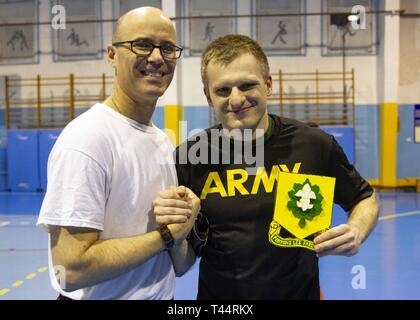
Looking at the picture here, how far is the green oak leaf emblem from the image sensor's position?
5.19 ft

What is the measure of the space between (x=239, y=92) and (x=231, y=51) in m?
0.18

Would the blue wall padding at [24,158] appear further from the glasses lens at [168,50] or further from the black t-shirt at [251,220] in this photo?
the glasses lens at [168,50]

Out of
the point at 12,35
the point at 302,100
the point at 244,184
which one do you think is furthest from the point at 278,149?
the point at 12,35

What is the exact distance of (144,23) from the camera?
4.97ft

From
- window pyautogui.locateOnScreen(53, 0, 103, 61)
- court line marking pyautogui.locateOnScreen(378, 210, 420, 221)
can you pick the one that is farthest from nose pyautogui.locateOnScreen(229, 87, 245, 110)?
window pyautogui.locateOnScreen(53, 0, 103, 61)

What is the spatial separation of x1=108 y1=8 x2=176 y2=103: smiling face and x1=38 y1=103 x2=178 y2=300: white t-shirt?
14 cm

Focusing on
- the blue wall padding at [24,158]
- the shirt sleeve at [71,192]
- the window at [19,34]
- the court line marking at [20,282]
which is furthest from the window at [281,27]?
the shirt sleeve at [71,192]

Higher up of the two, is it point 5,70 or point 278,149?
point 5,70

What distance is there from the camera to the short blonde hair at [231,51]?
169 cm

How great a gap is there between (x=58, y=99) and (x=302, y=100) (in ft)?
22.8

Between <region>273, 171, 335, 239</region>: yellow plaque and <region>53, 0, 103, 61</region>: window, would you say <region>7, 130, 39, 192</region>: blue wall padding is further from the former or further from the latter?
<region>273, 171, 335, 239</region>: yellow plaque

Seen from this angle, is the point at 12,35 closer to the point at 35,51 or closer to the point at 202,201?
the point at 35,51

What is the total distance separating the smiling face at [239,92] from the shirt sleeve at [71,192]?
1.98 feet
